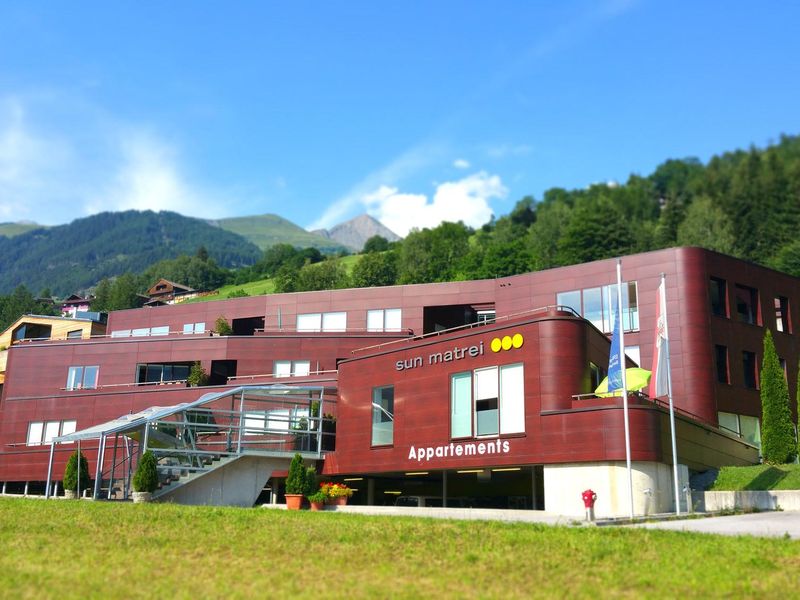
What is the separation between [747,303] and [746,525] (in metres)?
24.5

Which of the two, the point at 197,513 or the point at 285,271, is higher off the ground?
the point at 285,271

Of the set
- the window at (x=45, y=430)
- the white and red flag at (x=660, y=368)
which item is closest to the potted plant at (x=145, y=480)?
the white and red flag at (x=660, y=368)

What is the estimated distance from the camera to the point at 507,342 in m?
28.8

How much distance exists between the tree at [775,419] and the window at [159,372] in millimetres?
30487

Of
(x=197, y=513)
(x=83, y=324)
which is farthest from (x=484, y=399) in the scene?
(x=83, y=324)

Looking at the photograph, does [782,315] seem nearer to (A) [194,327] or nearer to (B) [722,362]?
(B) [722,362]

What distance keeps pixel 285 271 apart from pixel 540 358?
9986 centimetres

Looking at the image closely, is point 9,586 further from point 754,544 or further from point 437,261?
point 437,261

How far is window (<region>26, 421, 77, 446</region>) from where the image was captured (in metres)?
44.6

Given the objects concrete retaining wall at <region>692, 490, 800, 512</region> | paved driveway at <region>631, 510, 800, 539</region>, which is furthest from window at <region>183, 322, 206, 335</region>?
paved driveway at <region>631, 510, 800, 539</region>

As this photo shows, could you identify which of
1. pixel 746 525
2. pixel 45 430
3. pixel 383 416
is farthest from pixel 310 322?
pixel 746 525

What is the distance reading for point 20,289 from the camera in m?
165

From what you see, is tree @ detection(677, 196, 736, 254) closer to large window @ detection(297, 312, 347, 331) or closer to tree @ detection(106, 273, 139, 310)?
large window @ detection(297, 312, 347, 331)

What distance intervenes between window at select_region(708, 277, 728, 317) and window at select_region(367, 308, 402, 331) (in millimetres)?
18072
